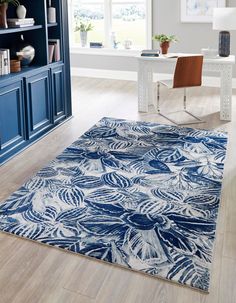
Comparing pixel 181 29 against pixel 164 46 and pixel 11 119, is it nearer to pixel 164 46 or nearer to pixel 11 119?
pixel 164 46

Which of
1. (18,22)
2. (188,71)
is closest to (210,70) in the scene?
(188,71)

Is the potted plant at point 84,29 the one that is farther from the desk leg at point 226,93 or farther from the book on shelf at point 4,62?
the book on shelf at point 4,62

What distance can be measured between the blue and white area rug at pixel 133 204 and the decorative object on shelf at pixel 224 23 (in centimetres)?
132

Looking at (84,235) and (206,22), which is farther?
(206,22)

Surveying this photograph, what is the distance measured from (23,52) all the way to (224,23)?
2.46 meters

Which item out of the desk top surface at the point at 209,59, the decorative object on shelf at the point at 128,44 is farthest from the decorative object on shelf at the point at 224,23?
the decorative object on shelf at the point at 128,44

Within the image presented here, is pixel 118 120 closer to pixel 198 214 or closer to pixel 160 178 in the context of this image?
pixel 160 178

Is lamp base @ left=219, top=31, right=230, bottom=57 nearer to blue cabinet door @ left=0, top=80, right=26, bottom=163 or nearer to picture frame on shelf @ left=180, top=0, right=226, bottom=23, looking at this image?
picture frame on shelf @ left=180, top=0, right=226, bottom=23

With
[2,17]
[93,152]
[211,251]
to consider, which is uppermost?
[2,17]

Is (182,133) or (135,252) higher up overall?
(182,133)

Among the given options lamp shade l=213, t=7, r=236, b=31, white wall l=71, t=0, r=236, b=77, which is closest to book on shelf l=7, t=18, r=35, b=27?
lamp shade l=213, t=7, r=236, b=31

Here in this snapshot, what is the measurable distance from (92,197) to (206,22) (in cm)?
478

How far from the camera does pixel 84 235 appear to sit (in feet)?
8.73

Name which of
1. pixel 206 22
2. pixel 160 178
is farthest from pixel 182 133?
pixel 206 22
